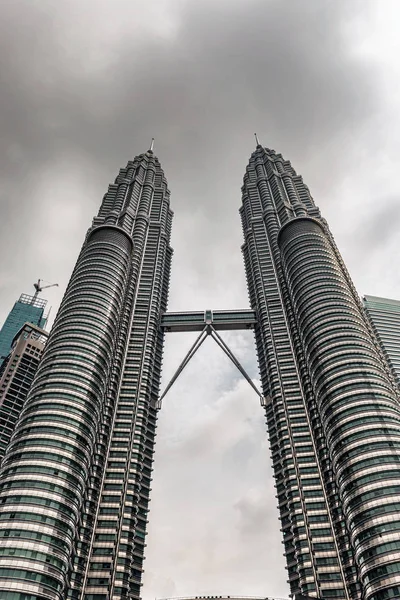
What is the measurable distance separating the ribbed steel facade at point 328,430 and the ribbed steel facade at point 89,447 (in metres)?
38.0

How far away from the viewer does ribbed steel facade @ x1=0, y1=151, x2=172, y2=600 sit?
85.4 m

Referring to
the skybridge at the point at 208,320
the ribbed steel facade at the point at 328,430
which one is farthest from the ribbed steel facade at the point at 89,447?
the ribbed steel facade at the point at 328,430

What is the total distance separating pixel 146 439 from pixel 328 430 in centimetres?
5344

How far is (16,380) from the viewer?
179 m

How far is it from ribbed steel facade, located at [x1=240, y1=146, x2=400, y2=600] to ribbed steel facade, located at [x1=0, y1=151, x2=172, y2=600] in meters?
38.0

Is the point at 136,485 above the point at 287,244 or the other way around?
the other way around

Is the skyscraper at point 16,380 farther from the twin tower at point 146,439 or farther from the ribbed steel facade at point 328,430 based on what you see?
the ribbed steel facade at point 328,430

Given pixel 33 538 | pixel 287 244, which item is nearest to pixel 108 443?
pixel 33 538

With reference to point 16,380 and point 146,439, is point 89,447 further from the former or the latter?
point 16,380

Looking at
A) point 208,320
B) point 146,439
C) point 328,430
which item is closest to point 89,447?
point 146,439

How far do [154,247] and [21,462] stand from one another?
109404mm

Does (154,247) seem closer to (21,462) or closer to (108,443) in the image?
(108,443)

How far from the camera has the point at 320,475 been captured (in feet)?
389

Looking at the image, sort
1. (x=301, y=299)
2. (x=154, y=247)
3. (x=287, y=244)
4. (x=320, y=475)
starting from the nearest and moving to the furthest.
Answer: (x=320, y=475) < (x=301, y=299) < (x=287, y=244) < (x=154, y=247)
